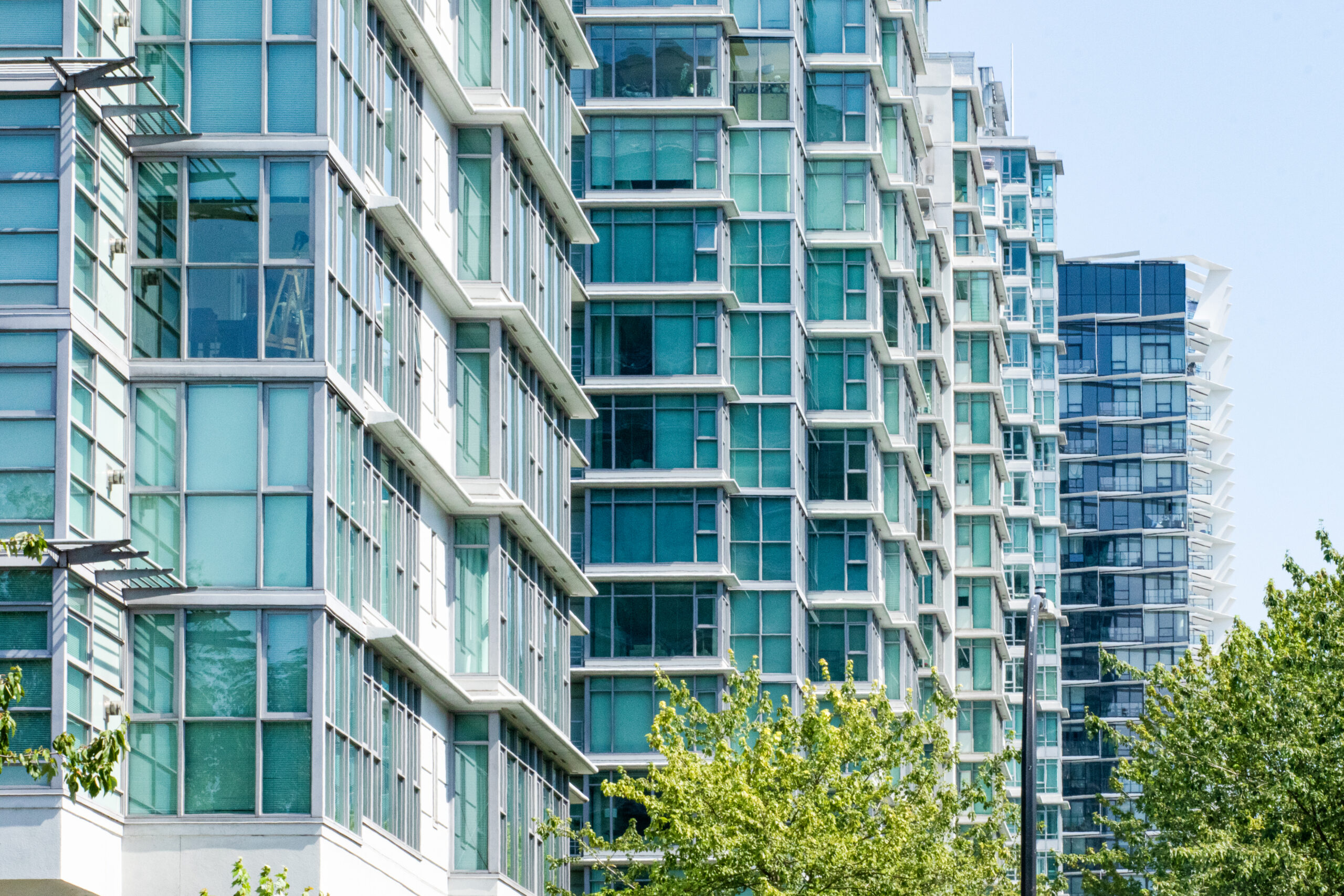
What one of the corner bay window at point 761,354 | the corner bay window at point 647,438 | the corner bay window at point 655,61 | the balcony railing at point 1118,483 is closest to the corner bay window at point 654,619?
the corner bay window at point 647,438

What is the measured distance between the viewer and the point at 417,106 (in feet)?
144

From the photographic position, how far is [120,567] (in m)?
34.9

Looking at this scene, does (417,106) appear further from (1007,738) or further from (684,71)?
(1007,738)

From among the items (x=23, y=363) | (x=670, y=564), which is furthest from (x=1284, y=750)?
(x=670, y=564)

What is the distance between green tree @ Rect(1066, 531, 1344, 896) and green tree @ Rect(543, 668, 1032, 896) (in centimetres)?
387

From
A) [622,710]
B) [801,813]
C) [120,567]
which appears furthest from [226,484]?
[622,710]

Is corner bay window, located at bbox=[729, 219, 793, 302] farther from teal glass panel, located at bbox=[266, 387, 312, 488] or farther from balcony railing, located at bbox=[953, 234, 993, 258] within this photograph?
teal glass panel, located at bbox=[266, 387, 312, 488]

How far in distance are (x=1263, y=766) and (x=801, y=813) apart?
8.37m

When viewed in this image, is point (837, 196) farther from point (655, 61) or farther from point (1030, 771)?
point (1030, 771)

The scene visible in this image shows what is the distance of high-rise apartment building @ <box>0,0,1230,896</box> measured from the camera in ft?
114

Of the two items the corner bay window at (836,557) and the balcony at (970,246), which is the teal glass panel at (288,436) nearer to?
the corner bay window at (836,557)

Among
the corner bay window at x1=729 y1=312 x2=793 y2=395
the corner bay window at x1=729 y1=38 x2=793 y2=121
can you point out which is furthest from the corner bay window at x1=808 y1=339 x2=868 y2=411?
the corner bay window at x1=729 y1=38 x2=793 y2=121

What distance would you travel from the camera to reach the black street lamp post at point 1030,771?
Answer: 34.6 m

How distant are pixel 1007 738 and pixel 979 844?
56682 millimetres
